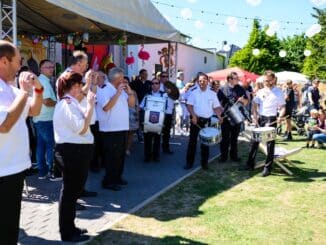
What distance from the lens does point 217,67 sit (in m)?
48.6

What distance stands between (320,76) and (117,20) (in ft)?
96.4

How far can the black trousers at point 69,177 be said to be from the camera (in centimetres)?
436

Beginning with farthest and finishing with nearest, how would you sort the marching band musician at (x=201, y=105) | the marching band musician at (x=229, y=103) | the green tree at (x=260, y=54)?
the green tree at (x=260, y=54) < the marching band musician at (x=229, y=103) < the marching band musician at (x=201, y=105)

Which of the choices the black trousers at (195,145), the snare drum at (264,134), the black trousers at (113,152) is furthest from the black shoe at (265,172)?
the black trousers at (113,152)

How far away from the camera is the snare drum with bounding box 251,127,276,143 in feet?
24.9

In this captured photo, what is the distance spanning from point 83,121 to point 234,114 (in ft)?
16.6

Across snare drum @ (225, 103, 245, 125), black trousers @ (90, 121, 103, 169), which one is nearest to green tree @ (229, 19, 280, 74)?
snare drum @ (225, 103, 245, 125)

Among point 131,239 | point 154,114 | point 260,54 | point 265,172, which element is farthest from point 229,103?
point 260,54

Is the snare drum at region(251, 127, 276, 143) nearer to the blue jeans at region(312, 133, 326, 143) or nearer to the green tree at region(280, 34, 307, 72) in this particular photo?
the blue jeans at region(312, 133, 326, 143)

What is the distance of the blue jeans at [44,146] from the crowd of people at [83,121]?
2cm

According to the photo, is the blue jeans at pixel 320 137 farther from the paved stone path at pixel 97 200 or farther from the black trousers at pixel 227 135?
the paved stone path at pixel 97 200

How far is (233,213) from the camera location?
568 cm

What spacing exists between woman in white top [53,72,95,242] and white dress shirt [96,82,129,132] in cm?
188

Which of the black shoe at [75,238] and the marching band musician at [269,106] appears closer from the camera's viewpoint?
the black shoe at [75,238]
